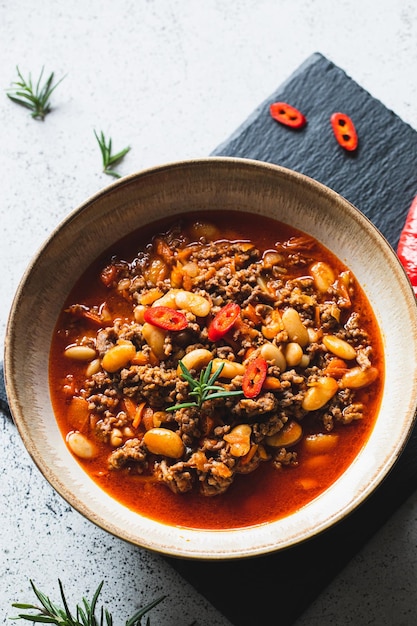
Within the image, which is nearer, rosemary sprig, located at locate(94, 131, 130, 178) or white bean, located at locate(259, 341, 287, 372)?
white bean, located at locate(259, 341, 287, 372)

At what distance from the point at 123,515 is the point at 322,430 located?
1.19 metres

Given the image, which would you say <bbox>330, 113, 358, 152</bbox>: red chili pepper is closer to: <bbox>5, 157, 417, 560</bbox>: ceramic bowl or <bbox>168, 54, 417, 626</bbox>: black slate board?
<bbox>168, 54, 417, 626</bbox>: black slate board

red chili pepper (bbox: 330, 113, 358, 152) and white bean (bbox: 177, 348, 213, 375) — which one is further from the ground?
red chili pepper (bbox: 330, 113, 358, 152)

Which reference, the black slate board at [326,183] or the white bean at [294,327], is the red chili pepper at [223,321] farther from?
the black slate board at [326,183]

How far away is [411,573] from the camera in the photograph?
4.72 metres

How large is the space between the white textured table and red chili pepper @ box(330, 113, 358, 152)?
17.7 inches

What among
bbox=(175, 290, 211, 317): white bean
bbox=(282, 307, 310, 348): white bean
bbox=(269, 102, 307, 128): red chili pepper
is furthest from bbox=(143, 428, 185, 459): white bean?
bbox=(269, 102, 307, 128): red chili pepper

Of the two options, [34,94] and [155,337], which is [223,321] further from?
[34,94]

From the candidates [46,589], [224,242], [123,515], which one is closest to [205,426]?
[123,515]

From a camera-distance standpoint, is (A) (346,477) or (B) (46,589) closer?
(A) (346,477)

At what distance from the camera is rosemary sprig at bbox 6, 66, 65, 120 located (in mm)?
5254

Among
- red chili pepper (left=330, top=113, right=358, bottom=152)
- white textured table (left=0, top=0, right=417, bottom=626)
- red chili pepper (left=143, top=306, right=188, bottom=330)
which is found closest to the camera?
red chili pepper (left=143, top=306, right=188, bottom=330)

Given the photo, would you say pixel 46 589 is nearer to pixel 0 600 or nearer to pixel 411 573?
pixel 0 600

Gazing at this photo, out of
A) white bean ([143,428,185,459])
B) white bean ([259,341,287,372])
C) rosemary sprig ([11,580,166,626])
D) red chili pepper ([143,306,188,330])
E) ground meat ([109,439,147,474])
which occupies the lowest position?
rosemary sprig ([11,580,166,626])
